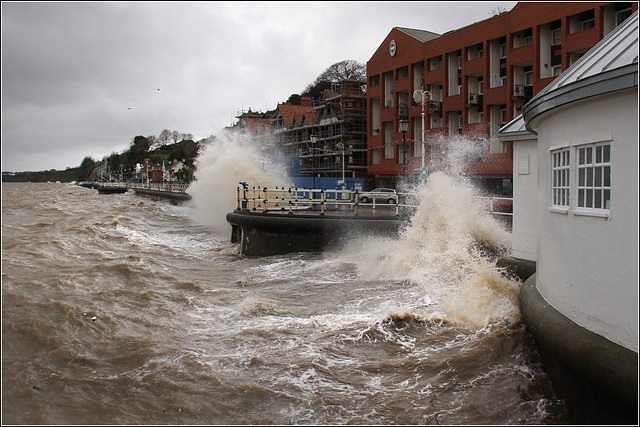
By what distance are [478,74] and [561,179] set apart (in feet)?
111

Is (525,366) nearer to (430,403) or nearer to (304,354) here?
(430,403)

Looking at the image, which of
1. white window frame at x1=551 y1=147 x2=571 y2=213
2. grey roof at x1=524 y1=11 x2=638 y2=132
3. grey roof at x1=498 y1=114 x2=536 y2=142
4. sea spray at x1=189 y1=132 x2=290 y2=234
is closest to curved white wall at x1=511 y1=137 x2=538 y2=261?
grey roof at x1=498 y1=114 x2=536 y2=142

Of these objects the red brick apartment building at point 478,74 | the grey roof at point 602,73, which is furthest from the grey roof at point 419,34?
the grey roof at point 602,73

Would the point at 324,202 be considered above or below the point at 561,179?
below

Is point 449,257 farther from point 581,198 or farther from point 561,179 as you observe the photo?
point 581,198

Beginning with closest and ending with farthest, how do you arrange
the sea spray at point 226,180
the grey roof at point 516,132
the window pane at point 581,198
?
the window pane at point 581,198, the grey roof at point 516,132, the sea spray at point 226,180

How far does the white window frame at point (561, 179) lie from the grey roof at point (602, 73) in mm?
598

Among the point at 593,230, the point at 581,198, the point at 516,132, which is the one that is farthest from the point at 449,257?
the point at 593,230

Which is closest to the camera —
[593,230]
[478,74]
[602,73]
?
[602,73]

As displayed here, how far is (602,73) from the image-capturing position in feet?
16.4

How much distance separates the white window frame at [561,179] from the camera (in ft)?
19.9

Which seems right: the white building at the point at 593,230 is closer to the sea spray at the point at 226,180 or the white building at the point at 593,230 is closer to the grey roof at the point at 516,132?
the grey roof at the point at 516,132

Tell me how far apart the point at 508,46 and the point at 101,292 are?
102 feet

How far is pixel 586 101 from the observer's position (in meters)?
5.50
